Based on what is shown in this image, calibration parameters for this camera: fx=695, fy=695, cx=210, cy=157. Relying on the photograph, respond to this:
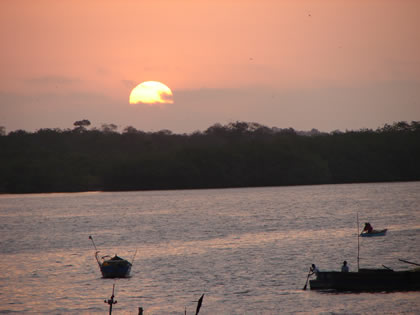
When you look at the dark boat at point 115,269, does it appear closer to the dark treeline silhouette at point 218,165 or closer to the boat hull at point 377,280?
the boat hull at point 377,280

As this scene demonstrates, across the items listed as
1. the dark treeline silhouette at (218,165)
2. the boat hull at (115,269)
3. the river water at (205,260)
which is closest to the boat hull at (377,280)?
the river water at (205,260)

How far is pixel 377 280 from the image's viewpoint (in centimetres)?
3816

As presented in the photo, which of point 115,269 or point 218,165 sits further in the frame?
point 218,165

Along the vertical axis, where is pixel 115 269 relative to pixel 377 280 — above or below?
below

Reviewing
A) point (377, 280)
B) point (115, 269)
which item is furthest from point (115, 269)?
point (377, 280)

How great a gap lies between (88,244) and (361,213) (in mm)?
49264

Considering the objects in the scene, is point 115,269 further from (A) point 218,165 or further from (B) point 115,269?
(A) point 218,165

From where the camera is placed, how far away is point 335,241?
66.4 meters

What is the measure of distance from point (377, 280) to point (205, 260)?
64.2 feet

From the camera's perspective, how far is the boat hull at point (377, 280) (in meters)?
38.0

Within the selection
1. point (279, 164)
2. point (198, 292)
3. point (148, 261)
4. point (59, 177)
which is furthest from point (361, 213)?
point (59, 177)

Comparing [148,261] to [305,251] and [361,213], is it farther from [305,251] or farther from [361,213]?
[361,213]

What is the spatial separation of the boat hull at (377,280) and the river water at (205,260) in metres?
0.63

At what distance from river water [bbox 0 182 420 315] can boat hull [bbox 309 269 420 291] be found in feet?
2.06
